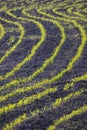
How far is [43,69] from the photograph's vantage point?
364 inches

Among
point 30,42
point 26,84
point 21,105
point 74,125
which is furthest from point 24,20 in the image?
point 74,125

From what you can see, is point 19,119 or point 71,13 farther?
point 71,13

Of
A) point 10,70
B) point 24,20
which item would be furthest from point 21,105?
point 24,20

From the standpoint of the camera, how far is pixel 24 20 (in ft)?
45.6

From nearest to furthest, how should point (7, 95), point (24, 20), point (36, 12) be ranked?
point (7, 95) → point (24, 20) → point (36, 12)

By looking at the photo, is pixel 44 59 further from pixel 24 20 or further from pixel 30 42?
pixel 24 20

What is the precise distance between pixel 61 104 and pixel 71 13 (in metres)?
7.75

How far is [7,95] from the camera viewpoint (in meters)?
7.98

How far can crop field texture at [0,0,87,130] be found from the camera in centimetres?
706

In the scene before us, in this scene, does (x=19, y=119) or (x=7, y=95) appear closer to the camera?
(x=19, y=119)

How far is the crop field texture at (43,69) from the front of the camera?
23.2ft

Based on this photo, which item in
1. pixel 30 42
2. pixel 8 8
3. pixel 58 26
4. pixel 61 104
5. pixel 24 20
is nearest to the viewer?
pixel 61 104

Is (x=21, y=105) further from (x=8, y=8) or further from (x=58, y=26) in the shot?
(x=8, y=8)

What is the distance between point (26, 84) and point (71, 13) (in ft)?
22.4
